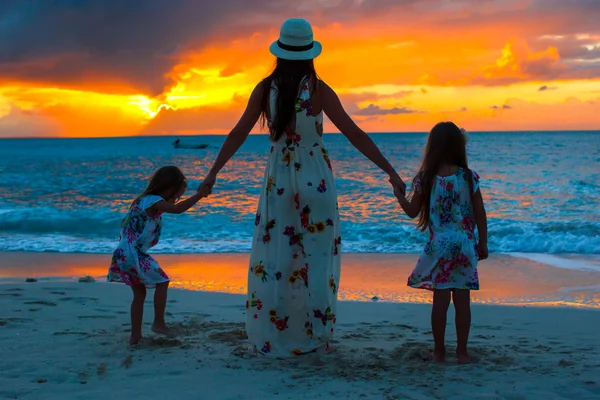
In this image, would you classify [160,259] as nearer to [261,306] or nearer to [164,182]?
[164,182]

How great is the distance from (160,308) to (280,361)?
50.0 inches

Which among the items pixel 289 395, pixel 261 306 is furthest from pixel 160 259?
pixel 289 395

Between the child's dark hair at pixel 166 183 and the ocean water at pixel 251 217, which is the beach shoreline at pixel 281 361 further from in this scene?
the ocean water at pixel 251 217

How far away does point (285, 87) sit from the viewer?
12.0 ft

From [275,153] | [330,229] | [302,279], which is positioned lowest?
[302,279]

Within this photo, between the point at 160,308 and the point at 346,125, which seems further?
the point at 160,308

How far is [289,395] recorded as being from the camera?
3178 millimetres

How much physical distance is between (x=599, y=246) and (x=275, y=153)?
322 inches

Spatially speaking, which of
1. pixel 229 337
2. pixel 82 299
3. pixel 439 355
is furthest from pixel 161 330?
pixel 439 355

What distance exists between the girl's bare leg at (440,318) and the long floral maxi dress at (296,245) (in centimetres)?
63

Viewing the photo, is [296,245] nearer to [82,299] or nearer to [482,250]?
[482,250]

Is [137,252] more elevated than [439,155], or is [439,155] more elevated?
[439,155]

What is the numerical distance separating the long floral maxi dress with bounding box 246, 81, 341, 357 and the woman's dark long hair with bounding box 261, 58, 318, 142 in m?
0.05

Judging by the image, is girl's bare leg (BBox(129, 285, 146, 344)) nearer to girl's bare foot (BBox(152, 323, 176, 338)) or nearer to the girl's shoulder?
girl's bare foot (BBox(152, 323, 176, 338))
